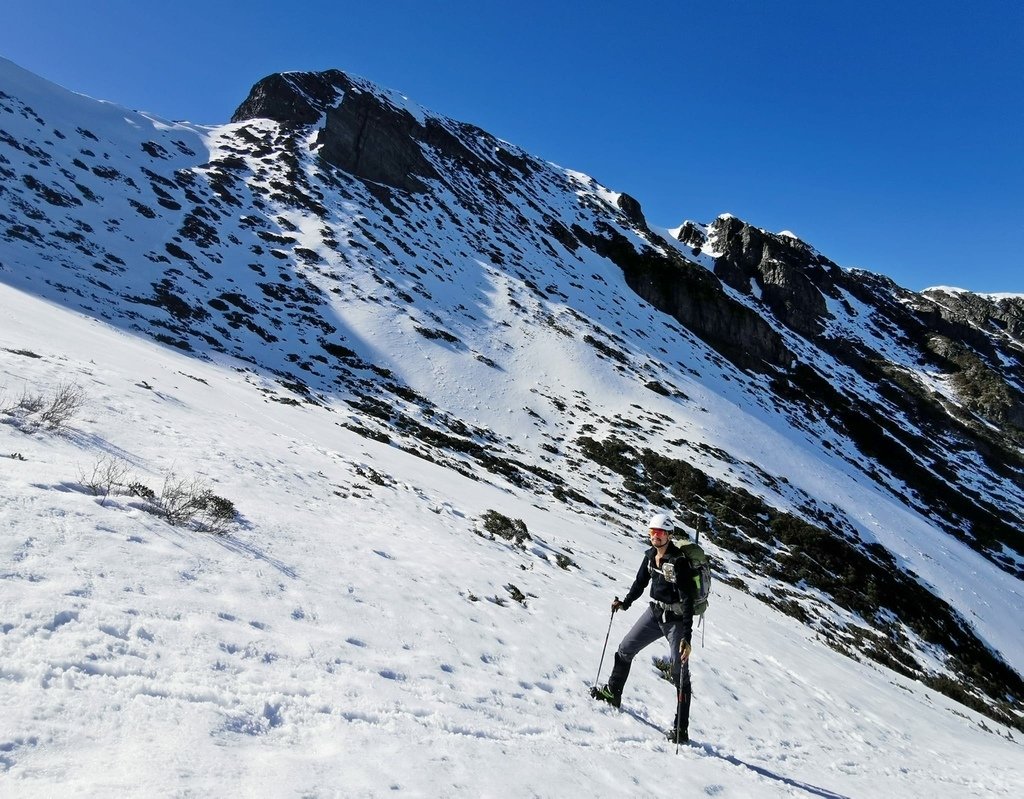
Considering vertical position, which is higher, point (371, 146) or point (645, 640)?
point (371, 146)

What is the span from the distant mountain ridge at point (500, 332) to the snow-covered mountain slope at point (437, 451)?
0.32m

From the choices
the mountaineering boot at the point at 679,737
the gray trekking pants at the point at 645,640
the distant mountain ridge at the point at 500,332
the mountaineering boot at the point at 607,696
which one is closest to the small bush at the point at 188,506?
the mountaineering boot at the point at 607,696

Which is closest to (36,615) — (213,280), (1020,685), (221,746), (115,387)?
(221,746)

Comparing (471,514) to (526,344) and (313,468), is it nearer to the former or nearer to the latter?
(313,468)

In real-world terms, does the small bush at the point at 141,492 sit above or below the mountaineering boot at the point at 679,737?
above

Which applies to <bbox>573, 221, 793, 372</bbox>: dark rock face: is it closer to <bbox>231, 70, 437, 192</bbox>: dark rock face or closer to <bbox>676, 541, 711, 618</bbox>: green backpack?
<bbox>231, 70, 437, 192</bbox>: dark rock face

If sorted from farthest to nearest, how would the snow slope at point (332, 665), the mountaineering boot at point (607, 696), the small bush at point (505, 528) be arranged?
1. the small bush at point (505, 528)
2. the mountaineering boot at point (607, 696)
3. the snow slope at point (332, 665)

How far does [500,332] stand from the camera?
41.9 metres

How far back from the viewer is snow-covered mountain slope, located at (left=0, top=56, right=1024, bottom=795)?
174 inches

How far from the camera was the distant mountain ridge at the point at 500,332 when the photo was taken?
23.9 metres

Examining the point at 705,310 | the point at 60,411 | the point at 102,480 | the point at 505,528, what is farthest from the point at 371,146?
the point at 102,480

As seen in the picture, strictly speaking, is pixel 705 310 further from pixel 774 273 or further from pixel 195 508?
pixel 195 508

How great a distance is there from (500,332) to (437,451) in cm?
2130

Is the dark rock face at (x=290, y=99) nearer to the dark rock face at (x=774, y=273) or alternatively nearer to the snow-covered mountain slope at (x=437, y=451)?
the snow-covered mountain slope at (x=437, y=451)
